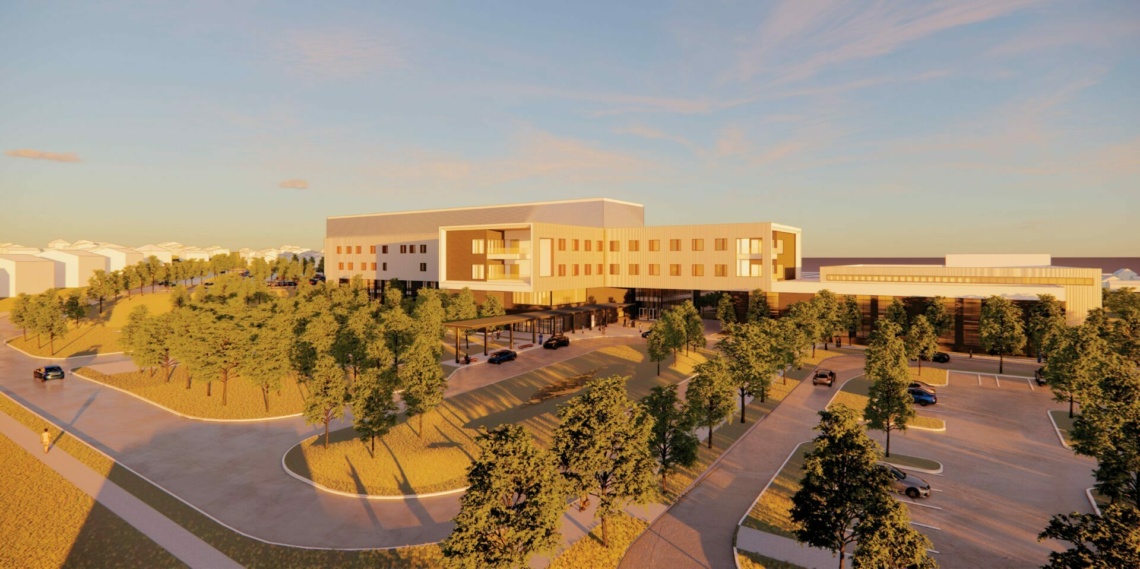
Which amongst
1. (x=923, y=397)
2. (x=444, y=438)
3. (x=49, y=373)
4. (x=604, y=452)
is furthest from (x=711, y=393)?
(x=49, y=373)

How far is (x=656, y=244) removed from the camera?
9106 cm

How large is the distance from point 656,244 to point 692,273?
7.93 m

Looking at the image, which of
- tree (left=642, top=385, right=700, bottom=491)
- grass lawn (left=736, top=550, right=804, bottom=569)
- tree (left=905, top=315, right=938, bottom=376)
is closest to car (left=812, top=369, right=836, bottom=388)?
tree (left=905, top=315, right=938, bottom=376)

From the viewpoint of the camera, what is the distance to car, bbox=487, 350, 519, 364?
196 ft

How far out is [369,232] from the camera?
445 ft

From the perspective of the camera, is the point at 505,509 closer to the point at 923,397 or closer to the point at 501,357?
the point at 923,397

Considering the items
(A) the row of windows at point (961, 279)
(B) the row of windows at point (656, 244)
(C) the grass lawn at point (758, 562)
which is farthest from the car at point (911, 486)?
(B) the row of windows at point (656, 244)

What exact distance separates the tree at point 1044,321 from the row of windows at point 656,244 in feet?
111

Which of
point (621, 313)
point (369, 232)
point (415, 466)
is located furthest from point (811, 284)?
point (369, 232)

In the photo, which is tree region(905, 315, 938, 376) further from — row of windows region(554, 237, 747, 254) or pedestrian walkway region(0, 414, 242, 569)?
pedestrian walkway region(0, 414, 242, 569)

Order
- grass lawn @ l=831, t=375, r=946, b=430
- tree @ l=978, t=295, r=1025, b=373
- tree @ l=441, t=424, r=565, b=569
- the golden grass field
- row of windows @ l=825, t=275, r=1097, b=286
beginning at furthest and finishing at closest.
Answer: row of windows @ l=825, t=275, r=1097, b=286
tree @ l=978, t=295, r=1025, b=373
grass lawn @ l=831, t=375, r=946, b=430
the golden grass field
tree @ l=441, t=424, r=565, b=569

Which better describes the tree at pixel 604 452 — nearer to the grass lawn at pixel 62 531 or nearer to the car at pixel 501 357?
the grass lawn at pixel 62 531

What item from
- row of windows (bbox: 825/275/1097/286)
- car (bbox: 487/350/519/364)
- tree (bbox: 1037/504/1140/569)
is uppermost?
row of windows (bbox: 825/275/1097/286)

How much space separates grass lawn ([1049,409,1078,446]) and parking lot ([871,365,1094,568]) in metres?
0.56
